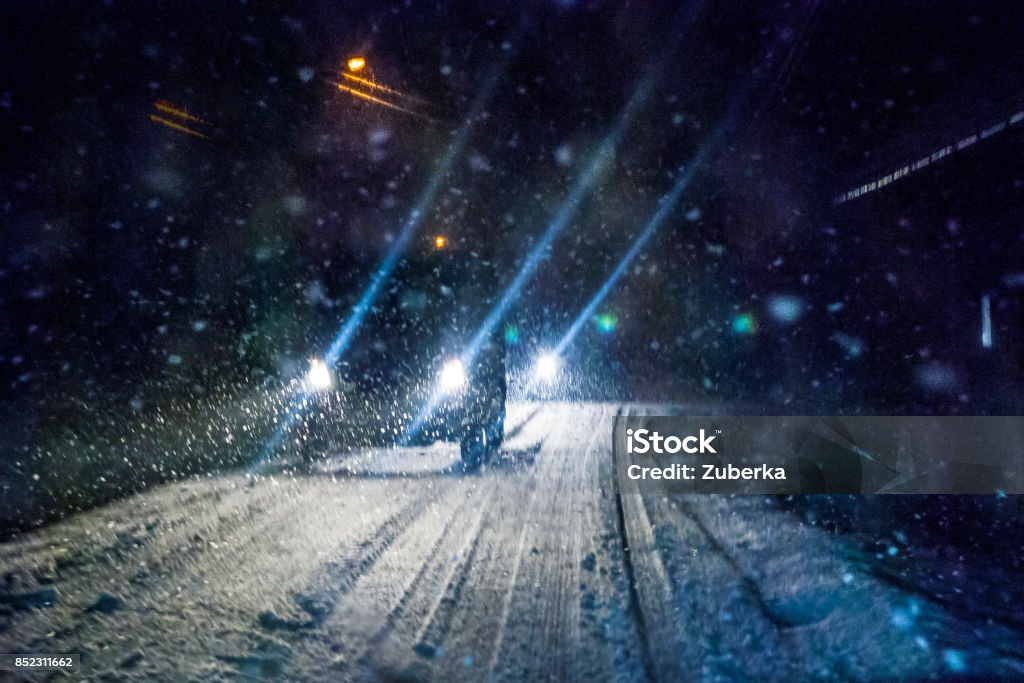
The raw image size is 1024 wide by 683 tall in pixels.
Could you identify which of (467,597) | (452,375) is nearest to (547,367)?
(452,375)

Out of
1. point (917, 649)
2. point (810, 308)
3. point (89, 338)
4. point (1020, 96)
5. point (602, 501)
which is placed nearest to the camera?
point (917, 649)

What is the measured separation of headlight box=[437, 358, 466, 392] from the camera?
7.75 metres

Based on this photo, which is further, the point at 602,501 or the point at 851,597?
the point at 602,501

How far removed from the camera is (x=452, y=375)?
7832mm

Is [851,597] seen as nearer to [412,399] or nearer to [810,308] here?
[412,399]

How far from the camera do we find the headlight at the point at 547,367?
30319 millimetres

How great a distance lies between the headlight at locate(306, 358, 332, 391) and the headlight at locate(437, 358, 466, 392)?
1743 millimetres

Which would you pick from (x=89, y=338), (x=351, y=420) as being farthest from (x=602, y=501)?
(x=89, y=338)

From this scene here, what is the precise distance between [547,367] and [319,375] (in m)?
25.8

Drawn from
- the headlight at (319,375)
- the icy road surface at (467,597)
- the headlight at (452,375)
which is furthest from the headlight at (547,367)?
the icy road surface at (467,597)

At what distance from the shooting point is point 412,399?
8.05m

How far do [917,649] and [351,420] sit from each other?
7.83 m

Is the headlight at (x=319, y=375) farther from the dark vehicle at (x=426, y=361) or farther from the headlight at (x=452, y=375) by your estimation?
the headlight at (x=452, y=375)

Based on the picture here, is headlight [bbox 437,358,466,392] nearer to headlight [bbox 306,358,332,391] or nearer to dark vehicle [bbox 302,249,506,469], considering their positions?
dark vehicle [bbox 302,249,506,469]
